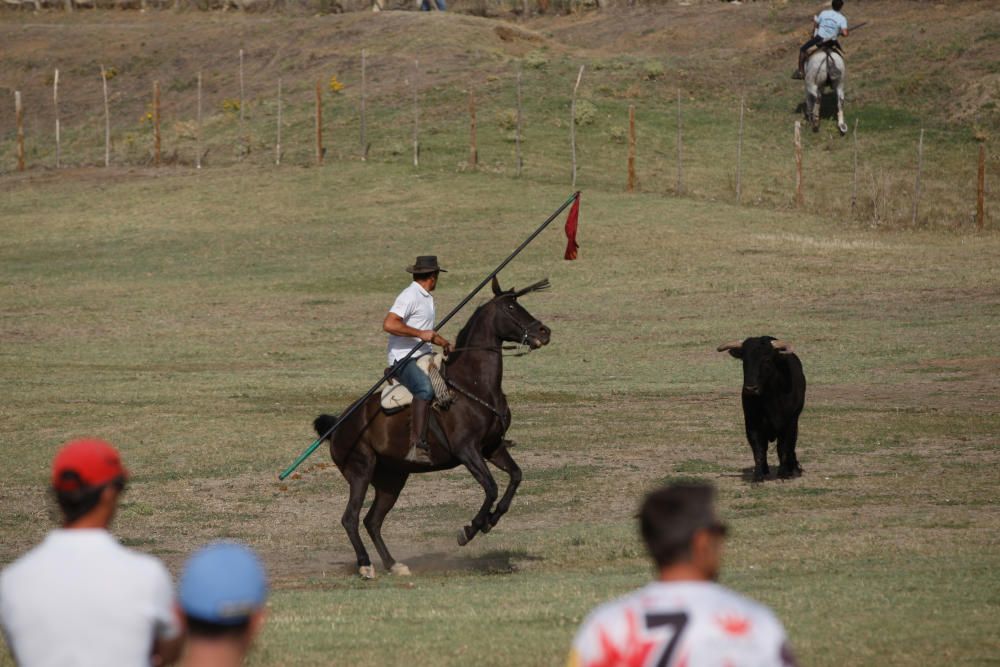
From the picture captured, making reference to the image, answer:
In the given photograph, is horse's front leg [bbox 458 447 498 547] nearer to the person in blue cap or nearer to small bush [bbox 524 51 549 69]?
the person in blue cap

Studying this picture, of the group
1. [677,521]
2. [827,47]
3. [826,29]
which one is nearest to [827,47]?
[827,47]

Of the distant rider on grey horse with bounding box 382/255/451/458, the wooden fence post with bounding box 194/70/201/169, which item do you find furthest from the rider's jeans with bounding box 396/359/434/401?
the wooden fence post with bounding box 194/70/201/169

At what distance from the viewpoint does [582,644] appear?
4.62m

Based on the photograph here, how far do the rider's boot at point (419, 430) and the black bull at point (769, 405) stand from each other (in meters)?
5.04

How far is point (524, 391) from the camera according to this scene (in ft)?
89.4

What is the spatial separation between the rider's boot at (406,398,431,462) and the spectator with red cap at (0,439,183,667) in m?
9.76

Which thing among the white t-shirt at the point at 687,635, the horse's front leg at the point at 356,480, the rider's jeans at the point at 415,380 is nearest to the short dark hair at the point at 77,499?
the white t-shirt at the point at 687,635

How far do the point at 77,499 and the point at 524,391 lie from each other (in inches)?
862

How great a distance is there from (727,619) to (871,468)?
1522 centimetres

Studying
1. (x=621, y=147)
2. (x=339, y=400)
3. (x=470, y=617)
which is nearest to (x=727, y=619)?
(x=470, y=617)

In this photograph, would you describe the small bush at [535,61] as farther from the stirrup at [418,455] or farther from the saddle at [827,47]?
the stirrup at [418,455]

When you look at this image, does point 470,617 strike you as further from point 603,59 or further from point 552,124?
point 603,59

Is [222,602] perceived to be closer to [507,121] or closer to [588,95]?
[507,121]

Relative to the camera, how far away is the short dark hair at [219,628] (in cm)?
469
